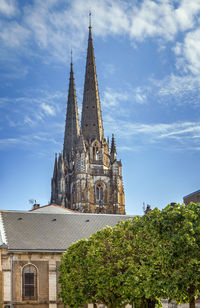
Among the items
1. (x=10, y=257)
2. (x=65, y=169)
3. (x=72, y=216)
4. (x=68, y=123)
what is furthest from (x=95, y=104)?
(x=10, y=257)

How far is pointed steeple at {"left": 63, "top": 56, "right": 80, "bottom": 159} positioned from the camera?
116m

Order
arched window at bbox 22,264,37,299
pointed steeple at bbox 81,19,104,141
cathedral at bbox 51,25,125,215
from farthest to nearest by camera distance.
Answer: pointed steeple at bbox 81,19,104,141 < cathedral at bbox 51,25,125,215 < arched window at bbox 22,264,37,299

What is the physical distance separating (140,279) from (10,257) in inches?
687

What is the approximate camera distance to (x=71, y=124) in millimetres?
119375

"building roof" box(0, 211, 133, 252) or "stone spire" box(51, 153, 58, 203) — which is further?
"stone spire" box(51, 153, 58, 203)

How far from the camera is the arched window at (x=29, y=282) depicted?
1715 inches

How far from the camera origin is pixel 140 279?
30.2m

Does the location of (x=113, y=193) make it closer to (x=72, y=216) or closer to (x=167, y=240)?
(x=72, y=216)

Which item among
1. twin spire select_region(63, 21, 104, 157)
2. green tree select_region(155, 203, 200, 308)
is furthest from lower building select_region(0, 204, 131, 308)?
twin spire select_region(63, 21, 104, 157)

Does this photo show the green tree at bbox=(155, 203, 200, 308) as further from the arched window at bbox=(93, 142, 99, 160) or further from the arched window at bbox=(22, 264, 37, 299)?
the arched window at bbox=(93, 142, 99, 160)

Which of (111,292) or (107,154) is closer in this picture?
(111,292)

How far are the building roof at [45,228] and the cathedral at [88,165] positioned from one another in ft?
156

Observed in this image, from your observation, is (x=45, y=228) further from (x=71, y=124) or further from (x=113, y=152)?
(x=71, y=124)

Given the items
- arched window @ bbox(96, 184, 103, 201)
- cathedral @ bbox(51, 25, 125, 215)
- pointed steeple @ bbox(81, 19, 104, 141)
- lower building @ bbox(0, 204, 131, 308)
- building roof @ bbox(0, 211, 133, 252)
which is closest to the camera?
lower building @ bbox(0, 204, 131, 308)
